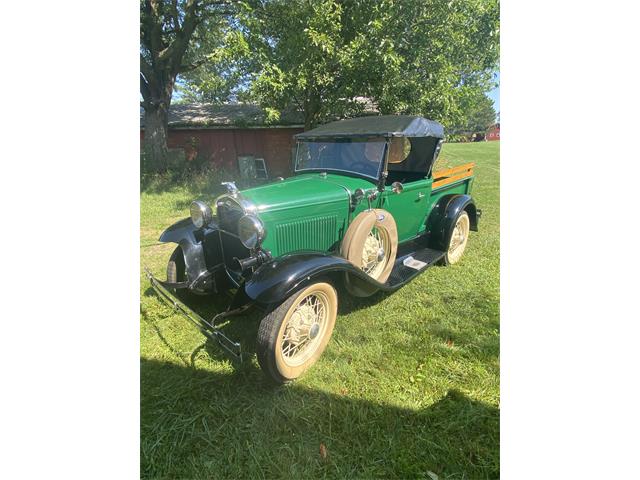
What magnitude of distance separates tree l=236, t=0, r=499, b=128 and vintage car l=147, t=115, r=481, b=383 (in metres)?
2.62

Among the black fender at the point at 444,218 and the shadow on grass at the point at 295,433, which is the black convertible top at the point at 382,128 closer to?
the black fender at the point at 444,218

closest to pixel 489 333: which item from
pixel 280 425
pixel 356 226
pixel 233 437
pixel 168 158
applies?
pixel 356 226

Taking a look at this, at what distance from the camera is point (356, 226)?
111 inches

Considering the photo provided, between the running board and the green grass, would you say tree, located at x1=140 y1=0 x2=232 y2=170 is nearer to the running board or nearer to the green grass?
the running board

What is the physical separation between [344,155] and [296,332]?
201cm

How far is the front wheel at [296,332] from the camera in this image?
84.5 inches

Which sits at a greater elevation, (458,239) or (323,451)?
(458,239)

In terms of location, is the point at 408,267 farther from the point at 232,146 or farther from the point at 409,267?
the point at 232,146

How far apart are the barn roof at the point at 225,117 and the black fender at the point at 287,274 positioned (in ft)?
26.6

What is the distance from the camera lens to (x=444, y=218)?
4.06m

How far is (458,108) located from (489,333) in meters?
5.31

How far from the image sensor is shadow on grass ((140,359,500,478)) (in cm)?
181

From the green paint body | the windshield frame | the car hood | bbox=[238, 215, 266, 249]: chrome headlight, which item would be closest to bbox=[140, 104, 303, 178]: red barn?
the windshield frame

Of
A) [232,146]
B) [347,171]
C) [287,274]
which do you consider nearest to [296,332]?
[287,274]
